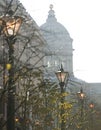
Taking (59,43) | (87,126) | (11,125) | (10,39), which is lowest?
(87,126)

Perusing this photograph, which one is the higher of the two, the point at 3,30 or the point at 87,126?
the point at 3,30

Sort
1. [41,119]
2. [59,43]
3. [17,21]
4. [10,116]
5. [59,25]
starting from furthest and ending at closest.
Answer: [59,25] < [59,43] < [41,119] < [17,21] < [10,116]

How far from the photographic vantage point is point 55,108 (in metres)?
36.0

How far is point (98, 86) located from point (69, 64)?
126 feet

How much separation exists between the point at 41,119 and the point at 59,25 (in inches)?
5014

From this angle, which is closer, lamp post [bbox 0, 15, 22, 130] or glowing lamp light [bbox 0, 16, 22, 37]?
lamp post [bbox 0, 15, 22, 130]

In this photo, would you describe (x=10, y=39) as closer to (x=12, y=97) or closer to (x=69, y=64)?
(x=12, y=97)

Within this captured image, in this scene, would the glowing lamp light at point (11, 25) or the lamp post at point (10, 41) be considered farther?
the glowing lamp light at point (11, 25)

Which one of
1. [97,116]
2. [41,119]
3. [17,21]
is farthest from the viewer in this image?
[97,116]

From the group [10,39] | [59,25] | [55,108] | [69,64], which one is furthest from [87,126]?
[59,25]

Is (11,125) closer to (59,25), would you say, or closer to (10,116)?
(10,116)

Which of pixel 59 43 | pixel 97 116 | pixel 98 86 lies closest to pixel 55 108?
pixel 97 116

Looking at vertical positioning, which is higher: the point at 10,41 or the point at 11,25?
the point at 11,25

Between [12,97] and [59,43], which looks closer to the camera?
[12,97]
